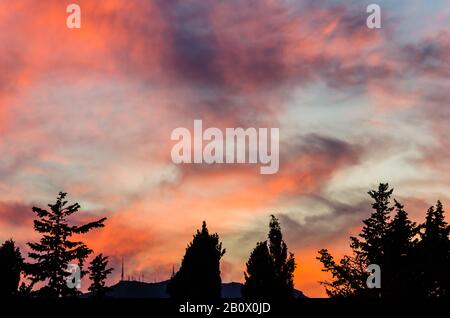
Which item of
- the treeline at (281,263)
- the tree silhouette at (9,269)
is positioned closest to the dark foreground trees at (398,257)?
the treeline at (281,263)

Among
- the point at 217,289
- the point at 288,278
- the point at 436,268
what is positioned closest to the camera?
the point at 217,289

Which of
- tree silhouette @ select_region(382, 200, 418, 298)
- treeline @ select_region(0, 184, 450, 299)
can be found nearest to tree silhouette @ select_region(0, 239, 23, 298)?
treeline @ select_region(0, 184, 450, 299)

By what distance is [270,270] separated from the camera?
5478 cm

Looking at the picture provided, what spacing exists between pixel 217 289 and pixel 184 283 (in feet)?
8.09

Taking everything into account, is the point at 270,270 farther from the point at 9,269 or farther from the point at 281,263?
the point at 9,269

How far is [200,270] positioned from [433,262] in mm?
18987

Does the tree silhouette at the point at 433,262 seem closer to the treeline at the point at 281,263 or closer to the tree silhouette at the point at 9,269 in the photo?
the treeline at the point at 281,263

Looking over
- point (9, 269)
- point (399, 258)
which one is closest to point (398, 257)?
point (399, 258)

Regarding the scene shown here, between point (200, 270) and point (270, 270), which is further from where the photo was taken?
point (270, 270)

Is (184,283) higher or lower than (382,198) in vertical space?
lower
